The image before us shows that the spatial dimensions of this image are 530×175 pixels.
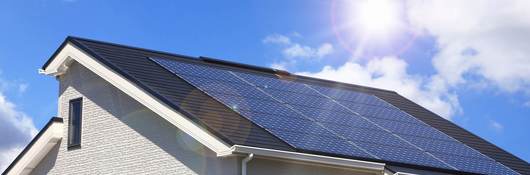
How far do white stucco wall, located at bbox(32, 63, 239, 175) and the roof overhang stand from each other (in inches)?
7.1

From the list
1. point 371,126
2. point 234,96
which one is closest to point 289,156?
point 234,96

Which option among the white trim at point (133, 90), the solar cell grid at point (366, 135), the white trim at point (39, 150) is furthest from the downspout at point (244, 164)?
the white trim at point (39, 150)

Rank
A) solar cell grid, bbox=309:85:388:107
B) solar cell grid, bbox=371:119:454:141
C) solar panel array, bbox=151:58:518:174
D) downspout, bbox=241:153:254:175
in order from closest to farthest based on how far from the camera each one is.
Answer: downspout, bbox=241:153:254:175, solar panel array, bbox=151:58:518:174, solar cell grid, bbox=371:119:454:141, solar cell grid, bbox=309:85:388:107

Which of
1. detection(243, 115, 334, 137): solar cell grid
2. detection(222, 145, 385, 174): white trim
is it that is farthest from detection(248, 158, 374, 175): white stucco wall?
detection(243, 115, 334, 137): solar cell grid

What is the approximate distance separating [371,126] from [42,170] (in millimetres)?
8557

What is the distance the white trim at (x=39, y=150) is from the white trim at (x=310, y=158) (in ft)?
23.1

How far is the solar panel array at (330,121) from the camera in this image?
21703 mm

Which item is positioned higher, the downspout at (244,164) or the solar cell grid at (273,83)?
the solar cell grid at (273,83)

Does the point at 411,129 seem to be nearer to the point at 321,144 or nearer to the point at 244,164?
the point at 321,144

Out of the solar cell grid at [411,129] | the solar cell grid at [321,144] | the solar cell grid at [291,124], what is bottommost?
the solar cell grid at [321,144]

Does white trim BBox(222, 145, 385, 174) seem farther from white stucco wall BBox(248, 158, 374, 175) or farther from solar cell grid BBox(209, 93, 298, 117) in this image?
solar cell grid BBox(209, 93, 298, 117)

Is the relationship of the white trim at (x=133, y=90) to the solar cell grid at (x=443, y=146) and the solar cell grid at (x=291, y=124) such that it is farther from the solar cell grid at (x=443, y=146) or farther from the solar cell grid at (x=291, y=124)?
the solar cell grid at (x=443, y=146)

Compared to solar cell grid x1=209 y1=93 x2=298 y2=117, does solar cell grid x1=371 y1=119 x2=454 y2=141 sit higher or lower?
higher

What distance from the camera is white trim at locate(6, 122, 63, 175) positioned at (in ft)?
80.1
